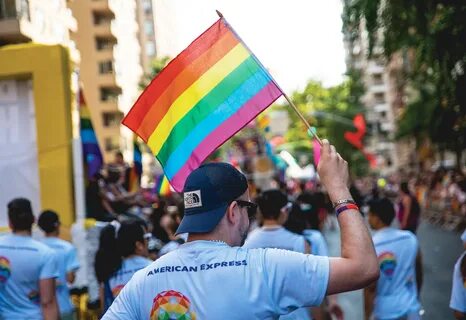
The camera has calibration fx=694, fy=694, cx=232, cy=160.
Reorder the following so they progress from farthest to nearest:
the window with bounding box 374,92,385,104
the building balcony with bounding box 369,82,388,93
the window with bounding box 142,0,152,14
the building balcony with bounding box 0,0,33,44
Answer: the window with bounding box 374,92,385,104
the building balcony with bounding box 369,82,388,93
the window with bounding box 142,0,152,14
the building balcony with bounding box 0,0,33,44

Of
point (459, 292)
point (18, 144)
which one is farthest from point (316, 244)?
point (18, 144)

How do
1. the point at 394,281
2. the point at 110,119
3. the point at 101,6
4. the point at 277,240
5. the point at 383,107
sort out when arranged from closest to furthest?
the point at 277,240 → the point at 394,281 → the point at 101,6 → the point at 110,119 → the point at 383,107

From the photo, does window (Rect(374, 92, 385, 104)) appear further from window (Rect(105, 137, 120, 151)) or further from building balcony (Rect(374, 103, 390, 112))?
window (Rect(105, 137, 120, 151))

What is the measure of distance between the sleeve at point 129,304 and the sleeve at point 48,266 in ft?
8.41

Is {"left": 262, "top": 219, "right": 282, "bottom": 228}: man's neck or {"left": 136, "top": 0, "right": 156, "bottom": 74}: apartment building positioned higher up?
{"left": 136, "top": 0, "right": 156, "bottom": 74}: apartment building

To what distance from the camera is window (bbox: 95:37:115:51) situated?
178 ft

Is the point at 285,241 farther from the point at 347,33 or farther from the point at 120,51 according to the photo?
the point at 120,51

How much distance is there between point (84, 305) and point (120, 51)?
51881mm

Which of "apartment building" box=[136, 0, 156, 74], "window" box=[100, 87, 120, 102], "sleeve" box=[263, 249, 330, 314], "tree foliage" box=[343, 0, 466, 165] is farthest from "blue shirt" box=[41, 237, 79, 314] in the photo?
"apartment building" box=[136, 0, 156, 74]

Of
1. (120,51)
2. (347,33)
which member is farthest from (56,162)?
(120,51)

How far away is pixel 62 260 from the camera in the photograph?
21.0 feet

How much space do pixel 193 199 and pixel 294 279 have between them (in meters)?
0.50

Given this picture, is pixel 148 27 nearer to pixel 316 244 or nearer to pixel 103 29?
pixel 103 29

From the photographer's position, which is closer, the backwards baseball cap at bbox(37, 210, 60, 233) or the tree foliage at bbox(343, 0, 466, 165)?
the backwards baseball cap at bbox(37, 210, 60, 233)
